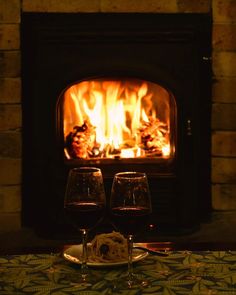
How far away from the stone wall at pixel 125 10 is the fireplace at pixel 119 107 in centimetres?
4

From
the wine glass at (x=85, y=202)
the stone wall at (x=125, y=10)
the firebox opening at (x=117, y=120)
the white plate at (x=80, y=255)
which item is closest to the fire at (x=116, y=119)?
the firebox opening at (x=117, y=120)

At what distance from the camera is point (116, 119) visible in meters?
2.79

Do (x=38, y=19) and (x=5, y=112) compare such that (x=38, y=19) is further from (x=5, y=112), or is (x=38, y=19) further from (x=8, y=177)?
(x=8, y=177)

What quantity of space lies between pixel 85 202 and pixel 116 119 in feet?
5.72

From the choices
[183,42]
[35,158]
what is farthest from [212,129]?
[35,158]

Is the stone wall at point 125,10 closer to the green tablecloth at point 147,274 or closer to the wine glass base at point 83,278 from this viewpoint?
the green tablecloth at point 147,274

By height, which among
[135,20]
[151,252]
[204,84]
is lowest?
[151,252]

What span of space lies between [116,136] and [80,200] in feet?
5.73

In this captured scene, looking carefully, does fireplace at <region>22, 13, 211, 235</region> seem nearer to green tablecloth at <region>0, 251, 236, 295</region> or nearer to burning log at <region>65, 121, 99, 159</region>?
burning log at <region>65, 121, 99, 159</region>

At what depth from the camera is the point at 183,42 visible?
2645 mm

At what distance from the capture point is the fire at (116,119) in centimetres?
276

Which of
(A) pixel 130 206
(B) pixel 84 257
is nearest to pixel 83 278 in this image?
(B) pixel 84 257

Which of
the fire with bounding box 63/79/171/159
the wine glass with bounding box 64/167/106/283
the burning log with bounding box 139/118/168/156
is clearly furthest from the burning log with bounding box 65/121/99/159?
the wine glass with bounding box 64/167/106/283

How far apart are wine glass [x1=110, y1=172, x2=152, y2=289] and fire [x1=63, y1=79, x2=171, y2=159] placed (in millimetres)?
1733
